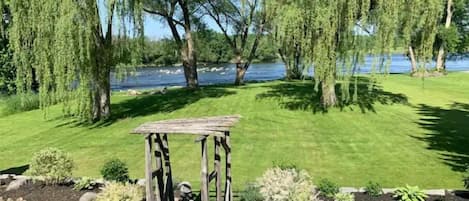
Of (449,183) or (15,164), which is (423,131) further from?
(15,164)

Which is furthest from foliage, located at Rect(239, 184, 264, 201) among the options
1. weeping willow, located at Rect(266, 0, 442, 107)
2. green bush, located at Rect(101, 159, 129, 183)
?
weeping willow, located at Rect(266, 0, 442, 107)

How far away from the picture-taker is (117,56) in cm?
1439

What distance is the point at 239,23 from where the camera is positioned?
3027 centimetres

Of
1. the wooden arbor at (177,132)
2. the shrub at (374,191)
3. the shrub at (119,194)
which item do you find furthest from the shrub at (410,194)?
the shrub at (119,194)

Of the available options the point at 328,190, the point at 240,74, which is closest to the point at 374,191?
the point at 328,190

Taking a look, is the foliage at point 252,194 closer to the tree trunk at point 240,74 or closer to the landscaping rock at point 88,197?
the landscaping rock at point 88,197

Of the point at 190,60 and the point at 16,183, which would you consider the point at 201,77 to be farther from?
the point at 16,183

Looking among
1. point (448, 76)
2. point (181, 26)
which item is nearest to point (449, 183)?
point (181, 26)

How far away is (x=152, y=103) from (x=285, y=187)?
13.5 metres

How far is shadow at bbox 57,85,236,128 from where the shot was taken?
51.8 feet

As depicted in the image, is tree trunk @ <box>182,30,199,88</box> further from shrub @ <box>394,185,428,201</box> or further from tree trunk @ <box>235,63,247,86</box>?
shrub @ <box>394,185,428,201</box>

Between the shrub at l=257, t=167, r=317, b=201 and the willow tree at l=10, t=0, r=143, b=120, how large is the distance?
8284 millimetres

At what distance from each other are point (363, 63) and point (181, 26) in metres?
12.7

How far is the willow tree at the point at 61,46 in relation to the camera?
12.6m
